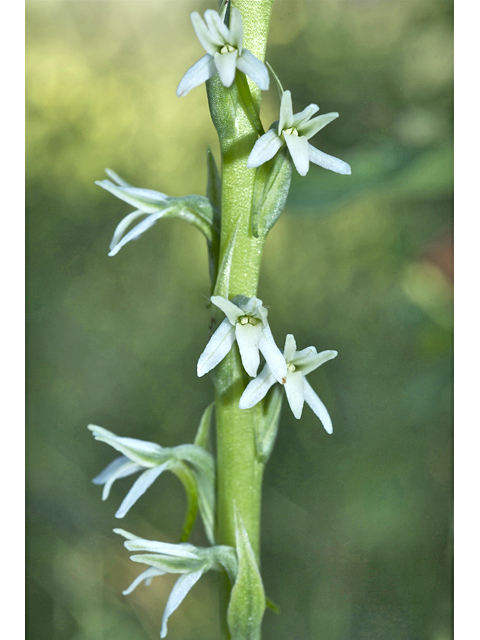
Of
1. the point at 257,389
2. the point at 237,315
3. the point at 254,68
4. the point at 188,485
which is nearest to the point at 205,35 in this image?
the point at 254,68

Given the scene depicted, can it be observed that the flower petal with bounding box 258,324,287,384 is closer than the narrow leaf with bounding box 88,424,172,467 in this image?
Yes

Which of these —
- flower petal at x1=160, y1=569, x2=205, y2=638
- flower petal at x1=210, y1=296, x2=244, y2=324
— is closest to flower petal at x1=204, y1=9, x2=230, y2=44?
flower petal at x1=210, y1=296, x2=244, y2=324

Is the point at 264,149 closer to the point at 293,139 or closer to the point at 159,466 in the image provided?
the point at 293,139

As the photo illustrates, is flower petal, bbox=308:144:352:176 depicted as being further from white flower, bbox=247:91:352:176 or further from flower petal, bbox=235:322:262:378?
flower petal, bbox=235:322:262:378

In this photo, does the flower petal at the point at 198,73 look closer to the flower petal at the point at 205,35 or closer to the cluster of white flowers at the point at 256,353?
the flower petal at the point at 205,35

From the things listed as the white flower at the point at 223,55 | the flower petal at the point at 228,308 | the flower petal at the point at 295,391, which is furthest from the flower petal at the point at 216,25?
the flower petal at the point at 295,391
